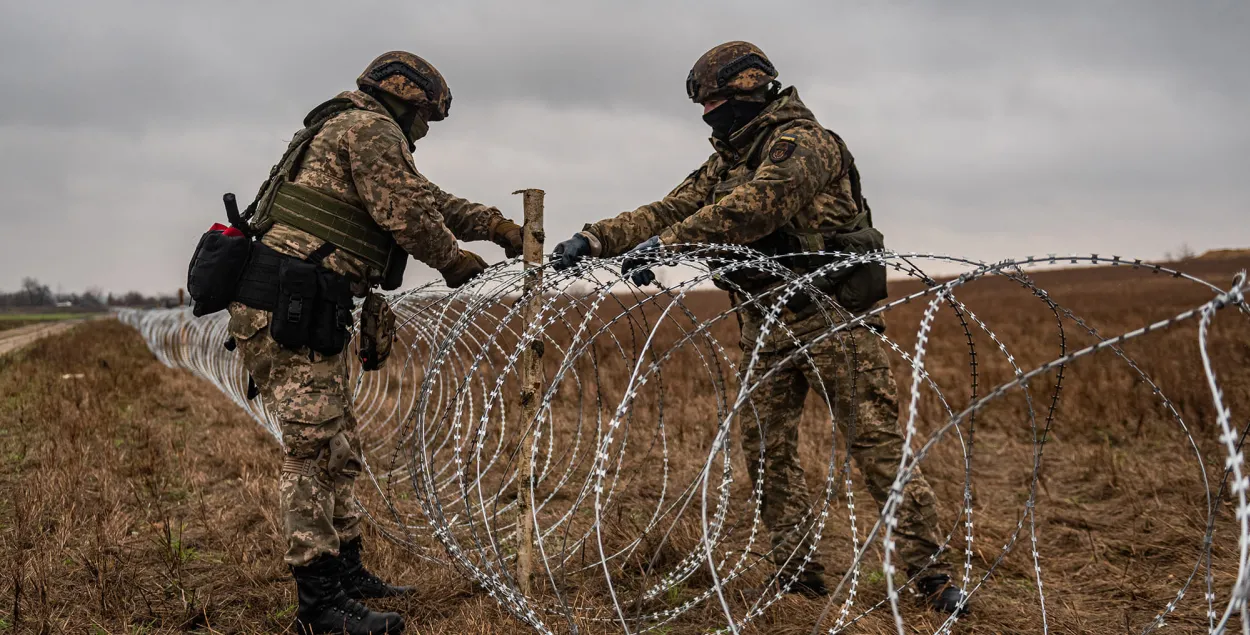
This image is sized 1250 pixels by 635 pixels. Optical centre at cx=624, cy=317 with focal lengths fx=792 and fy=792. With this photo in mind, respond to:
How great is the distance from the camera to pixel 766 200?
3277 mm

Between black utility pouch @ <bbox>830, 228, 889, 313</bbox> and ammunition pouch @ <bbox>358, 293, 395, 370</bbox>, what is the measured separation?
2008 mm

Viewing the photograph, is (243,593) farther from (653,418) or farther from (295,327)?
(653,418)

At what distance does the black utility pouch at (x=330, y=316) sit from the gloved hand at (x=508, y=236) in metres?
0.91

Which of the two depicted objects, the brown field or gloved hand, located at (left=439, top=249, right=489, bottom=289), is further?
gloved hand, located at (left=439, top=249, right=489, bottom=289)

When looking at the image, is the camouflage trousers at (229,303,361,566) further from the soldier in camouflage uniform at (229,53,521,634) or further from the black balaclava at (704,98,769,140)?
the black balaclava at (704,98,769,140)

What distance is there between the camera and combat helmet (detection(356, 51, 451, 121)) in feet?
11.2

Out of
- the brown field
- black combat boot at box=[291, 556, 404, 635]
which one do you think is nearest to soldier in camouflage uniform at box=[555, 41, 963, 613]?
the brown field

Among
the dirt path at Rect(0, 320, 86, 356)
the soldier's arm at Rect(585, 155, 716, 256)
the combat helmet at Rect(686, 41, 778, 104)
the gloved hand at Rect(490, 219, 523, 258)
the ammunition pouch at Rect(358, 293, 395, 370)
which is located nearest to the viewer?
the ammunition pouch at Rect(358, 293, 395, 370)

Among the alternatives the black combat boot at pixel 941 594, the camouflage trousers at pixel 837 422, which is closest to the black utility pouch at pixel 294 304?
the camouflage trousers at pixel 837 422

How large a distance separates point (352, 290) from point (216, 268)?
0.52 metres

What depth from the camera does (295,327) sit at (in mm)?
3049

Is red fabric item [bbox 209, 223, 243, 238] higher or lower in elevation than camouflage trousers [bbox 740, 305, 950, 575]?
higher

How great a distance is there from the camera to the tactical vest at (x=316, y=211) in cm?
321

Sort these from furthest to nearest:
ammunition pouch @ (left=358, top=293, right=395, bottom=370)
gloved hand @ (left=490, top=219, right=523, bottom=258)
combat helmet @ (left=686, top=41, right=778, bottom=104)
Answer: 1. gloved hand @ (left=490, top=219, right=523, bottom=258)
2. combat helmet @ (left=686, top=41, right=778, bottom=104)
3. ammunition pouch @ (left=358, top=293, right=395, bottom=370)
